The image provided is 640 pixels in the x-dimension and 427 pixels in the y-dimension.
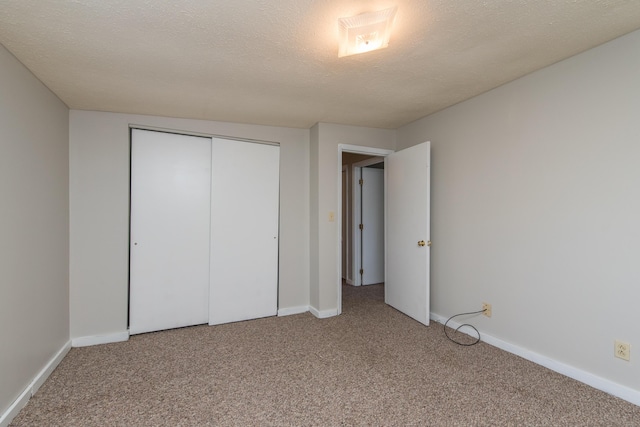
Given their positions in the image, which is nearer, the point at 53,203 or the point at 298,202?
the point at 53,203

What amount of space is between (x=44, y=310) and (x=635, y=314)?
13.1ft

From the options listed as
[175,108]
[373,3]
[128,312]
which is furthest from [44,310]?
[373,3]

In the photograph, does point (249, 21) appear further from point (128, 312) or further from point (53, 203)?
point (128, 312)

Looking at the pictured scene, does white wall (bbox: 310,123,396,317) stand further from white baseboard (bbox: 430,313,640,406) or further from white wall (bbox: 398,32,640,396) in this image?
white baseboard (bbox: 430,313,640,406)

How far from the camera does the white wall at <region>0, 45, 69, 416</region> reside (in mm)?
1748

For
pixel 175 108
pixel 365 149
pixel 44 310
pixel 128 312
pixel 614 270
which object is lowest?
pixel 128 312

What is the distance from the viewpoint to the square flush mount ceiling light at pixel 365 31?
4.81 feet

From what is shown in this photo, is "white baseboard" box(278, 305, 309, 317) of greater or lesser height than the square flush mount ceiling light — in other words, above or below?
below

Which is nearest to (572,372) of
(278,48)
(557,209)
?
(557,209)

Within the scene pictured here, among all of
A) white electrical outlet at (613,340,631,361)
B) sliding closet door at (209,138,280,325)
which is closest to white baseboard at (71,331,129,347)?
sliding closet door at (209,138,280,325)

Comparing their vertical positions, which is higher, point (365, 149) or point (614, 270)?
point (365, 149)

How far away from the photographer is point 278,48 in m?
1.81

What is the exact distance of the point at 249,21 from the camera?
61.3 inches

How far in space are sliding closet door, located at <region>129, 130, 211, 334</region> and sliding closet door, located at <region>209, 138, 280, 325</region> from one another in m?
0.11
